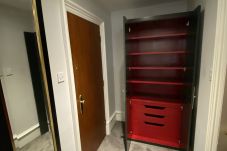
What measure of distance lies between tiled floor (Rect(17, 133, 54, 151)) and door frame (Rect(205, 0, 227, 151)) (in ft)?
4.94

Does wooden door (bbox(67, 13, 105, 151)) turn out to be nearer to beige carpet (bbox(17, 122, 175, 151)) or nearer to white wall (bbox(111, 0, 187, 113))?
beige carpet (bbox(17, 122, 175, 151))

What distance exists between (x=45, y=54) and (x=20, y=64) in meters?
0.22

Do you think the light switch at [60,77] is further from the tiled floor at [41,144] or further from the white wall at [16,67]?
the tiled floor at [41,144]

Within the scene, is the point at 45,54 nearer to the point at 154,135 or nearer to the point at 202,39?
the point at 202,39

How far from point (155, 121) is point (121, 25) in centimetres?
187

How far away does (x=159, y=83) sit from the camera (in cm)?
192

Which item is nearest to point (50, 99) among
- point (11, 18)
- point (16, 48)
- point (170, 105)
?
point (16, 48)

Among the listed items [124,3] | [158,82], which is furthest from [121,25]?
[158,82]

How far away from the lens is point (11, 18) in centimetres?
82

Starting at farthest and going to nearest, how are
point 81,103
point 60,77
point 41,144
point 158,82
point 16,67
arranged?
point 158,82
point 81,103
point 60,77
point 41,144
point 16,67

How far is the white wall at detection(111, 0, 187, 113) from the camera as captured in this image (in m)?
2.13

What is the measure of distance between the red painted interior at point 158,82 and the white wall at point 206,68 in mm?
455

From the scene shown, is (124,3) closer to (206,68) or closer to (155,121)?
(206,68)

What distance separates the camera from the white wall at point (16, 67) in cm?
79
